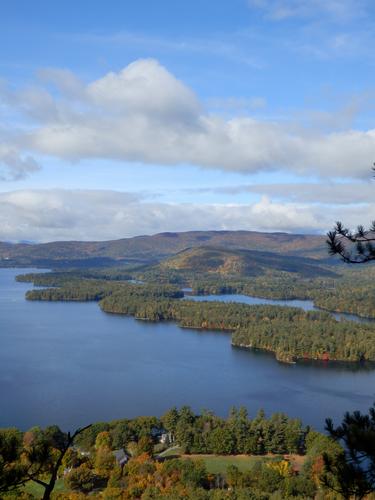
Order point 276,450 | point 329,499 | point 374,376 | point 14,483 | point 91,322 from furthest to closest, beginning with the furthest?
point 91,322
point 374,376
point 276,450
point 329,499
point 14,483

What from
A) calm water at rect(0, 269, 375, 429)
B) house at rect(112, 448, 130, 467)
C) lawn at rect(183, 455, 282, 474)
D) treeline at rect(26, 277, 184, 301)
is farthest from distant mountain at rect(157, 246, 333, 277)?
house at rect(112, 448, 130, 467)

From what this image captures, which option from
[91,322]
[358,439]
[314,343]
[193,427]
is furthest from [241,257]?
[358,439]

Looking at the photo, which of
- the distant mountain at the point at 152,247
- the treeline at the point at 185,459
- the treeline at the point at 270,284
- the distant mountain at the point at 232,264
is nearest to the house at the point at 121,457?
the treeline at the point at 185,459

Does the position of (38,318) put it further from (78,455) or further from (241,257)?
(241,257)

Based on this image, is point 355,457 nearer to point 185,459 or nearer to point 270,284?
Answer: point 185,459

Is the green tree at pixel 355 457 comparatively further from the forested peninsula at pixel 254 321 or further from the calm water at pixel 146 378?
the forested peninsula at pixel 254 321
